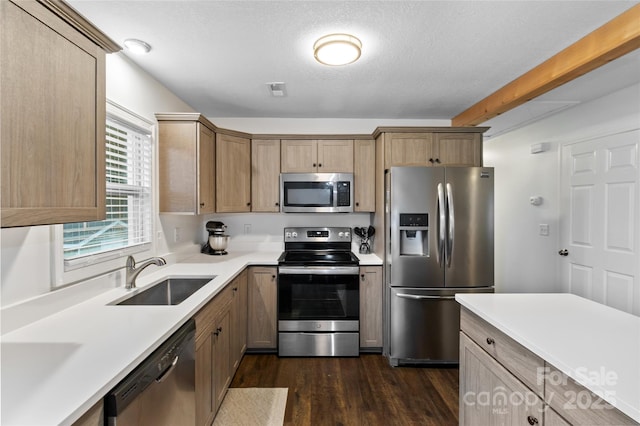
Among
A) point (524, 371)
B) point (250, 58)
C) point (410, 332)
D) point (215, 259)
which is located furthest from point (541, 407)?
point (215, 259)

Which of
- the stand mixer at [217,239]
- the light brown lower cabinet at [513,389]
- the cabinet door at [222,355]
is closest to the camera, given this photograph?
the light brown lower cabinet at [513,389]

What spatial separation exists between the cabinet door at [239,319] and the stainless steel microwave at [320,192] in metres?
0.89

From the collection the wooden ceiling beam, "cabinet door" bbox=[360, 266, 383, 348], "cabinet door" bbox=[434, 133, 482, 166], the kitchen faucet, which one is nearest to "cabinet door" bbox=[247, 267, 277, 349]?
"cabinet door" bbox=[360, 266, 383, 348]

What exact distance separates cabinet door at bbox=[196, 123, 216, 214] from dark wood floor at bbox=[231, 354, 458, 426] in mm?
1470

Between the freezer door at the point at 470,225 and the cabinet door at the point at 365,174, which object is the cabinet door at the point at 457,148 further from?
the cabinet door at the point at 365,174

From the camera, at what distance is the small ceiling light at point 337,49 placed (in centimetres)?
179

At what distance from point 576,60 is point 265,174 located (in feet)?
8.50

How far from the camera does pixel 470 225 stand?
8.76 ft

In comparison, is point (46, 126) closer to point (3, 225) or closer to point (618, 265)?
point (3, 225)

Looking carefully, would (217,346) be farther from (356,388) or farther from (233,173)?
(233,173)

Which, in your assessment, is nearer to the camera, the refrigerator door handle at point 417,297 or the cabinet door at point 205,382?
the cabinet door at point 205,382

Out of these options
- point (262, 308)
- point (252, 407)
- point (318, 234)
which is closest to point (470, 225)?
point (318, 234)

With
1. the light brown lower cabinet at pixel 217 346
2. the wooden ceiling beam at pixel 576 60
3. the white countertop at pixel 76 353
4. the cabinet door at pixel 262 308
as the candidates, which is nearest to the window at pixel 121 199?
the white countertop at pixel 76 353

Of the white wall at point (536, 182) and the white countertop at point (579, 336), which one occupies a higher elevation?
the white wall at point (536, 182)
